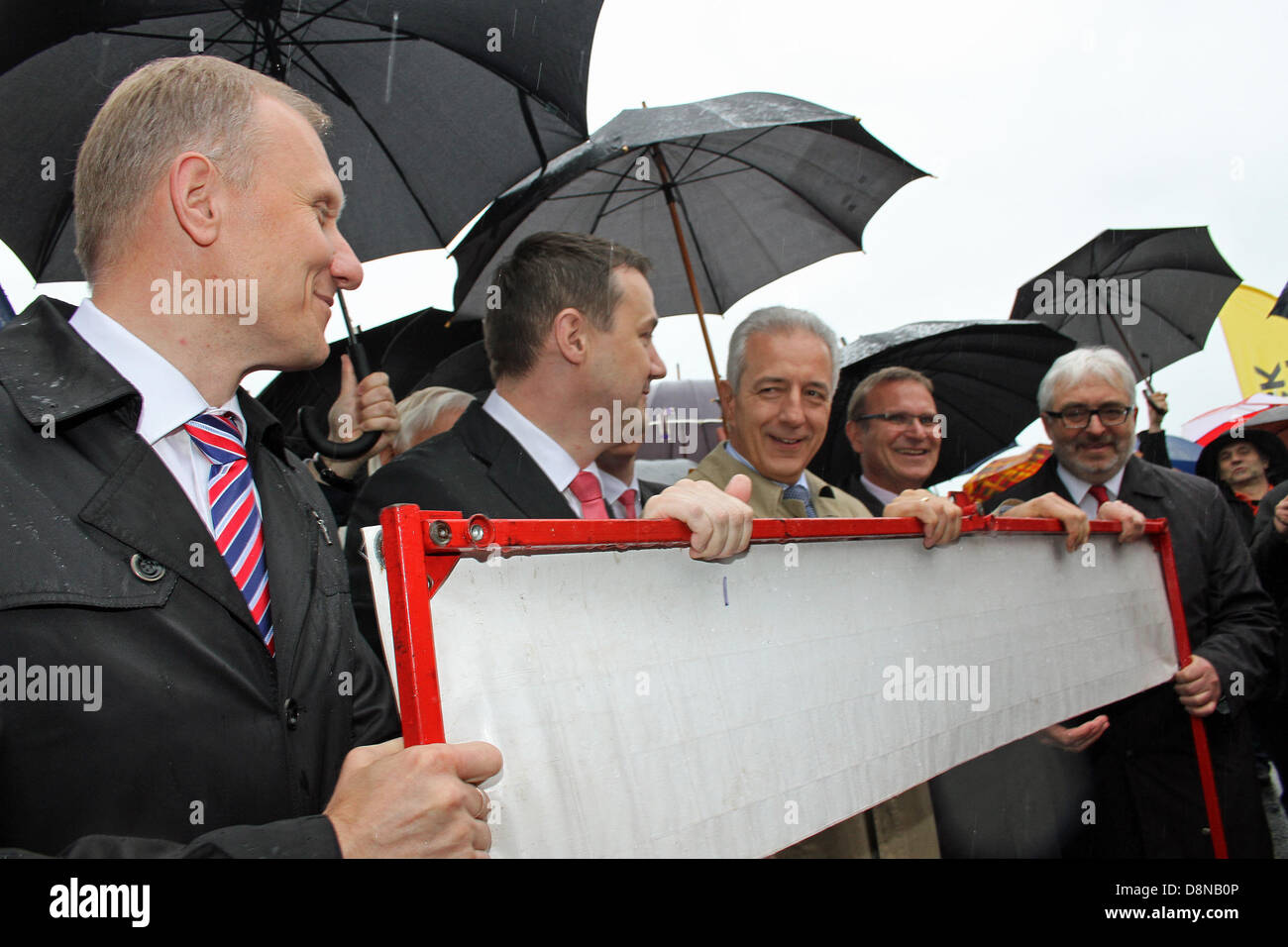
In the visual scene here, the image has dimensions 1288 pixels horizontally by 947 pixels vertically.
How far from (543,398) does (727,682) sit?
1161 mm

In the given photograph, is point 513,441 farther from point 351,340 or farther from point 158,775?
point 351,340

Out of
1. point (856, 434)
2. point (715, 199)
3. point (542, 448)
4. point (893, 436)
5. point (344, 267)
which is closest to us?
point (344, 267)

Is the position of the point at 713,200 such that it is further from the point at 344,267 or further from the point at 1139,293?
the point at 1139,293

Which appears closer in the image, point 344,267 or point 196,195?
point 196,195

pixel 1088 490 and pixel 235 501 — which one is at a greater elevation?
pixel 1088 490

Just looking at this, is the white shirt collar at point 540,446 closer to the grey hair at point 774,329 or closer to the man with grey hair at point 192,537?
the man with grey hair at point 192,537

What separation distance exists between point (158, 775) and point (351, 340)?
259cm

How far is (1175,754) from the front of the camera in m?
3.34

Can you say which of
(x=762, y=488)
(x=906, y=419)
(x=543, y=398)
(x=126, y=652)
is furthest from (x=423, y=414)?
(x=126, y=652)

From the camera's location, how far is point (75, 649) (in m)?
1.26

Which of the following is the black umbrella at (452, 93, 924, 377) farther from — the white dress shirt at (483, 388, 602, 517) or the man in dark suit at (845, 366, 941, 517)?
the white dress shirt at (483, 388, 602, 517)

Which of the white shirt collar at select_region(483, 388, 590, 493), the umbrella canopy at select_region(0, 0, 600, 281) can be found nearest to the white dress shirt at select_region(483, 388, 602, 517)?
the white shirt collar at select_region(483, 388, 590, 493)

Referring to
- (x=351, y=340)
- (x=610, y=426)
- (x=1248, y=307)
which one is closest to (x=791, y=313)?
(x=610, y=426)

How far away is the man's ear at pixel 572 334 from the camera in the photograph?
2.64m
